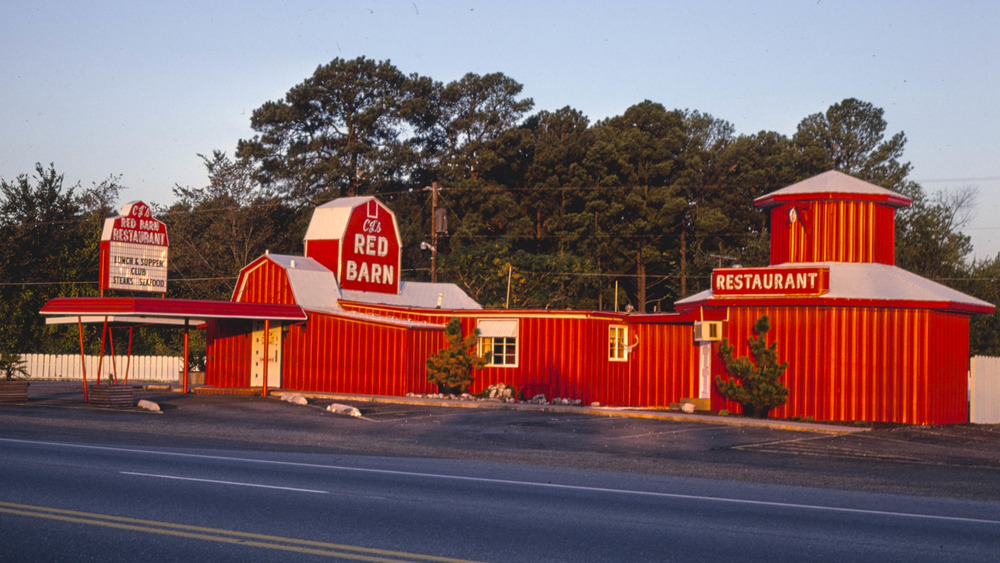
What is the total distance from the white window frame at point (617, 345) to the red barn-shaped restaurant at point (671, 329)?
5 cm

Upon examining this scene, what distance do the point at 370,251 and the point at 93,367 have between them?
811 inches

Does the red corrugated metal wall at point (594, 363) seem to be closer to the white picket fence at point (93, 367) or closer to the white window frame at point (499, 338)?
the white window frame at point (499, 338)

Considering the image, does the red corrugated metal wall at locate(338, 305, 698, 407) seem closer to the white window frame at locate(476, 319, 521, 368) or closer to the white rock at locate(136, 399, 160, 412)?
the white window frame at locate(476, 319, 521, 368)

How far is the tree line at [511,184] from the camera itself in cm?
6819

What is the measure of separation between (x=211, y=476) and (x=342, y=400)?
18.3 m

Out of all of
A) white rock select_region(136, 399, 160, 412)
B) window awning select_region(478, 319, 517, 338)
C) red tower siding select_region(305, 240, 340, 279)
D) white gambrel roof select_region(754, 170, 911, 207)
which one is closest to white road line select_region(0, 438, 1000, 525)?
white rock select_region(136, 399, 160, 412)

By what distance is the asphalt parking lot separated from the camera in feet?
57.3

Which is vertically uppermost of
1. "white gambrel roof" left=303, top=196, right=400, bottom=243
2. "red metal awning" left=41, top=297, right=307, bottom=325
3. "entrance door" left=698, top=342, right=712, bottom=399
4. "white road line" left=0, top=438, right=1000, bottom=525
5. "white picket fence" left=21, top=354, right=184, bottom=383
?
"white gambrel roof" left=303, top=196, right=400, bottom=243

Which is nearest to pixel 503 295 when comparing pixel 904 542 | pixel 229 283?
pixel 229 283

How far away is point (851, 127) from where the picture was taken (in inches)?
3083

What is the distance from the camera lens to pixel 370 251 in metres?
41.3

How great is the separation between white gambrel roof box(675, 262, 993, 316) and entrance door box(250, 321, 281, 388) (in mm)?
→ 16535

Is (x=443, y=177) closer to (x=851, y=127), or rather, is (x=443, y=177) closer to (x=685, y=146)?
(x=685, y=146)

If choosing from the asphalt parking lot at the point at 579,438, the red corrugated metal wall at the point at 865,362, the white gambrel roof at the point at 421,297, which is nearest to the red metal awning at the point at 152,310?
the asphalt parking lot at the point at 579,438
